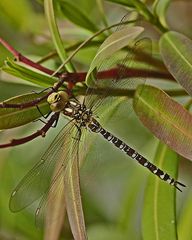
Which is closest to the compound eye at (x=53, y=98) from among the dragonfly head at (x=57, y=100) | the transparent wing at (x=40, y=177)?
the dragonfly head at (x=57, y=100)

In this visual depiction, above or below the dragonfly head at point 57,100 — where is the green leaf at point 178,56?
above

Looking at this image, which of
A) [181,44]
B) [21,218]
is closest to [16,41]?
[21,218]

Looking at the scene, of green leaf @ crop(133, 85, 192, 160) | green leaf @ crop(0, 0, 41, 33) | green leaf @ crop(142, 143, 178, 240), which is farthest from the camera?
green leaf @ crop(0, 0, 41, 33)

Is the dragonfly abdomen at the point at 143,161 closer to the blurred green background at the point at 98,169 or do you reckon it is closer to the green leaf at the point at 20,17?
the blurred green background at the point at 98,169

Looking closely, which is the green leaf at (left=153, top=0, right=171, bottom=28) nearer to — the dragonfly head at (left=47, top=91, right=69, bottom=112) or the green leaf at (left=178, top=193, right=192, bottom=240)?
the dragonfly head at (left=47, top=91, right=69, bottom=112)

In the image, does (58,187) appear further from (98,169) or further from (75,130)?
(98,169)

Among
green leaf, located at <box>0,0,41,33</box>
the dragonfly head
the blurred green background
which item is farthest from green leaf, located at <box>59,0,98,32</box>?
green leaf, located at <box>0,0,41,33</box>
